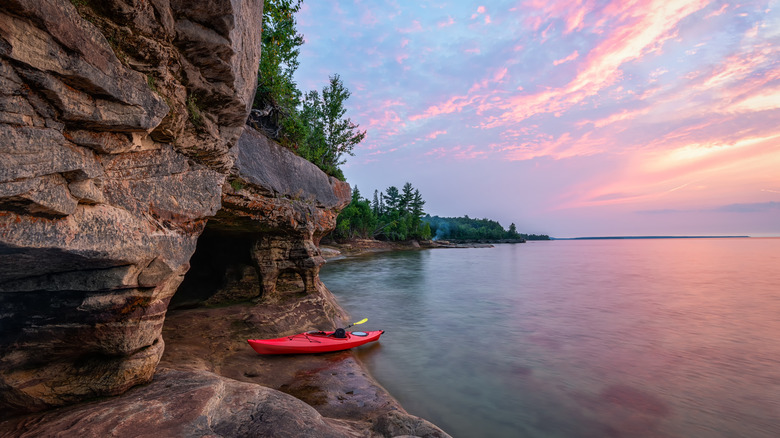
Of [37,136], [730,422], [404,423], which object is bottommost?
[730,422]

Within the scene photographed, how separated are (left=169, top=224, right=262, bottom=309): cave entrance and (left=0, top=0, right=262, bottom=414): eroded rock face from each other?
5.51m

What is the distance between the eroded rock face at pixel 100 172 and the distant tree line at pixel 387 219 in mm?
49631

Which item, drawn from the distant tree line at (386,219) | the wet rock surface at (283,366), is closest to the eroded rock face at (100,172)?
the wet rock surface at (283,366)

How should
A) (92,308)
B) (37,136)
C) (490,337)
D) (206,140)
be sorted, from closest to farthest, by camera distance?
(37,136) → (92,308) → (206,140) → (490,337)

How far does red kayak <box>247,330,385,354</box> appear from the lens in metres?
8.96

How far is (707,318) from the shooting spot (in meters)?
17.8

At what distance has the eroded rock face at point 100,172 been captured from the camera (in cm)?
343

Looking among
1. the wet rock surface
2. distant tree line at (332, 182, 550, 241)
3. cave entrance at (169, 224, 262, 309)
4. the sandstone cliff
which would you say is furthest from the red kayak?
distant tree line at (332, 182, 550, 241)

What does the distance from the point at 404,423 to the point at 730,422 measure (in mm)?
8555

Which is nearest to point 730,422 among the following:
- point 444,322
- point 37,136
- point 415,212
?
point 444,322

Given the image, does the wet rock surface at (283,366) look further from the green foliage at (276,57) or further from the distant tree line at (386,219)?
the distant tree line at (386,219)

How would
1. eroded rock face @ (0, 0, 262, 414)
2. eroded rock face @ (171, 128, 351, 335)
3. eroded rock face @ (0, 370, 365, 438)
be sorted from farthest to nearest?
eroded rock face @ (171, 128, 351, 335) < eroded rock face @ (0, 370, 365, 438) < eroded rock face @ (0, 0, 262, 414)

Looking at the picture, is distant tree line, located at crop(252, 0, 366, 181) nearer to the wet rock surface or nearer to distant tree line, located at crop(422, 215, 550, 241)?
the wet rock surface

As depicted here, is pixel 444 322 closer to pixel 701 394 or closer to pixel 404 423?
pixel 701 394
